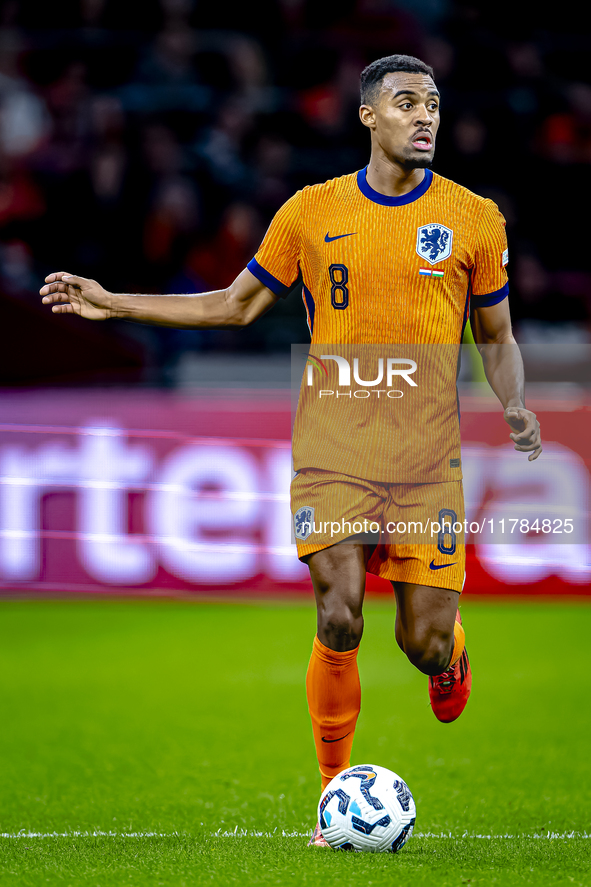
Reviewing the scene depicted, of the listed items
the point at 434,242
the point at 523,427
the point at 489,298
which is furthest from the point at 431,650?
the point at 434,242

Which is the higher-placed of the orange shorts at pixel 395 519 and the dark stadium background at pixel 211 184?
the dark stadium background at pixel 211 184

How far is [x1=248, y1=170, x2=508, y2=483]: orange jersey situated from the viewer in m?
3.34

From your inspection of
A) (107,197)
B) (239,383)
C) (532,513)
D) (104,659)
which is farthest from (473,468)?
(107,197)

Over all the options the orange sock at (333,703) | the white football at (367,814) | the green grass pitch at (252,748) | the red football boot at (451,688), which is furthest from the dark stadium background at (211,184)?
the white football at (367,814)

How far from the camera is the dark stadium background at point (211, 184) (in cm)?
751

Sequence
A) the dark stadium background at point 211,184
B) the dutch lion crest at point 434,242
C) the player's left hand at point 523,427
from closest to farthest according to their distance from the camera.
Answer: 1. the player's left hand at point 523,427
2. the dutch lion crest at point 434,242
3. the dark stadium background at point 211,184

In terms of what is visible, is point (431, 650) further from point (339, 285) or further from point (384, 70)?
point (384, 70)

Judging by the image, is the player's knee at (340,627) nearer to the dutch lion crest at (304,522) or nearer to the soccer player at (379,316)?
the soccer player at (379,316)

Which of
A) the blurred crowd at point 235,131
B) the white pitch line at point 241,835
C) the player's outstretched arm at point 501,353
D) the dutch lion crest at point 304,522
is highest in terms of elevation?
the blurred crowd at point 235,131

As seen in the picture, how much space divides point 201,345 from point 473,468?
2366 mm

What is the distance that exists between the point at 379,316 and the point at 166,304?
0.64 m

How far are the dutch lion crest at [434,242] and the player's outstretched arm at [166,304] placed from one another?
490 mm

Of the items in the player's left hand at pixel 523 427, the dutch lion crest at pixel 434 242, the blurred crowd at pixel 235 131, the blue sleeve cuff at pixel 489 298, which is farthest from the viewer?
the blurred crowd at pixel 235 131

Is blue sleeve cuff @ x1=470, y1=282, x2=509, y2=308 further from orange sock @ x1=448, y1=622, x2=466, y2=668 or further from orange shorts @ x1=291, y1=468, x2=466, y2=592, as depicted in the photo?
orange sock @ x1=448, y1=622, x2=466, y2=668
